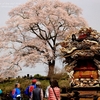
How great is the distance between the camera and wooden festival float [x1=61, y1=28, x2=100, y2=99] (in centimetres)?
1700

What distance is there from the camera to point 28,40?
4744 centimetres

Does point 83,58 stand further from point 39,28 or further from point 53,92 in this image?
point 39,28

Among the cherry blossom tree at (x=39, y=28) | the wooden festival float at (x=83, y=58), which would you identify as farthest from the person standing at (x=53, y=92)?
the cherry blossom tree at (x=39, y=28)

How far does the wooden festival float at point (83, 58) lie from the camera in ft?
55.8

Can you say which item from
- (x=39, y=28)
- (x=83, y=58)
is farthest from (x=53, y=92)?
(x=39, y=28)

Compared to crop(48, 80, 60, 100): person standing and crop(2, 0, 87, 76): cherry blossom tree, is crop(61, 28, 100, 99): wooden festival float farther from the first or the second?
crop(2, 0, 87, 76): cherry blossom tree

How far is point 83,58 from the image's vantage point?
55.8 ft

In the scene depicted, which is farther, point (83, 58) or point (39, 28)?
point (39, 28)

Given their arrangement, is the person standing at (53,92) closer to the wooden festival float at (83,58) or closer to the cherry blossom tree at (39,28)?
the wooden festival float at (83,58)

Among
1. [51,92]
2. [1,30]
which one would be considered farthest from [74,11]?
[51,92]

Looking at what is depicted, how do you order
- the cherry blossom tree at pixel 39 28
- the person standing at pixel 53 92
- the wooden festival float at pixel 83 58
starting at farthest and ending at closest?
the cherry blossom tree at pixel 39 28, the wooden festival float at pixel 83 58, the person standing at pixel 53 92

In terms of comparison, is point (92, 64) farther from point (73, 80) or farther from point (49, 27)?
point (49, 27)

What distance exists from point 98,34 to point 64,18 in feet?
98.0

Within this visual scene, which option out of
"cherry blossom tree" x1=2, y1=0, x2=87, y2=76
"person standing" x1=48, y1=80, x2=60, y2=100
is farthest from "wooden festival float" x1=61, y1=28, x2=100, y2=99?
"cherry blossom tree" x1=2, y1=0, x2=87, y2=76
